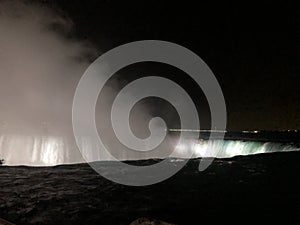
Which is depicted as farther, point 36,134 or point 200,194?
point 36,134

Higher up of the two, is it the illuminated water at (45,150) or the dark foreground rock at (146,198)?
the illuminated water at (45,150)

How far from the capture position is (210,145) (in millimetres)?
23781

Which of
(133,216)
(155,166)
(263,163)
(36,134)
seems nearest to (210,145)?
(36,134)

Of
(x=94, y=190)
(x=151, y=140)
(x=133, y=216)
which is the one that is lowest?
(x=133, y=216)

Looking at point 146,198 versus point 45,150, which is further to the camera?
point 45,150

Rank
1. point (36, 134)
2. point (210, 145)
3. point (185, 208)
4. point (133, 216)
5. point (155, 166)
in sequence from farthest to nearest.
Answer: point (210, 145)
point (36, 134)
point (155, 166)
point (185, 208)
point (133, 216)


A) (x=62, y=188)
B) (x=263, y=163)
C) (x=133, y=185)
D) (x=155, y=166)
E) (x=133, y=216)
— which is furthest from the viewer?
(x=263, y=163)

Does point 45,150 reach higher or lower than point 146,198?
higher

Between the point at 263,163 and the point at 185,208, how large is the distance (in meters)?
5.46

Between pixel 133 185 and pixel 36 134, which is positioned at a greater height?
pixel 36 134

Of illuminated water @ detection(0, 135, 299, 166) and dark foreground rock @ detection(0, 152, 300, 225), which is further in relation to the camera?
illuminated water @ detection(0, 135, 299, 166)

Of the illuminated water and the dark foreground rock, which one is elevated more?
the illuminated water

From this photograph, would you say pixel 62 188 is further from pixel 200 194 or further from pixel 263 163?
pixel 263 163

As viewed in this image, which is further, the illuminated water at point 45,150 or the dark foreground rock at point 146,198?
the illuminated water at point 45,150
